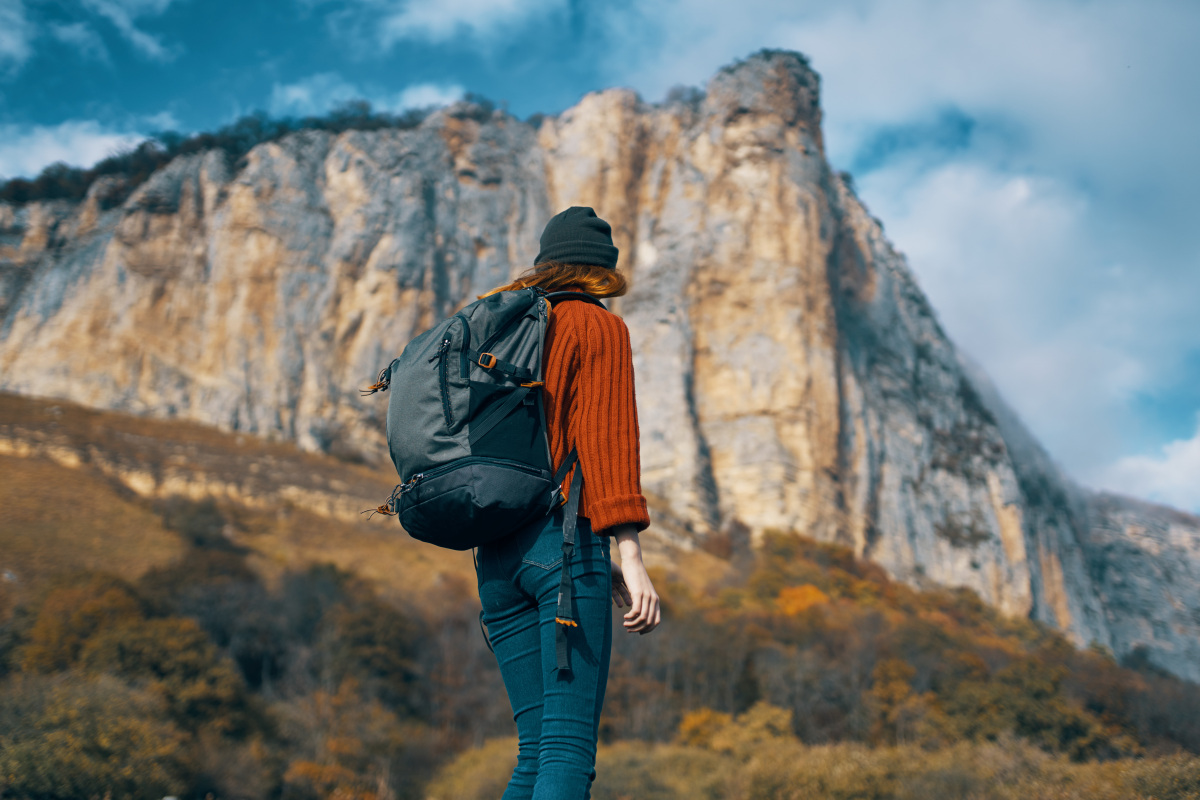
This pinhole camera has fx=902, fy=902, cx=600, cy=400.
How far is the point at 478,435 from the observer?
1902mm

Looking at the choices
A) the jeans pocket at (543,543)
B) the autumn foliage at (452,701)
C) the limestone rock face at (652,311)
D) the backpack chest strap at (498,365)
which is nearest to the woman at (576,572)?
the jeans pocket at (543,543)

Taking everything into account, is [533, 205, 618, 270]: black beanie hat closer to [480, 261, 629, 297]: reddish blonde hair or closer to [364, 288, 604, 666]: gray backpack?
[480, 261, 629, 297]: reddish blonde hair

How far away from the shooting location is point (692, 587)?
40.1 metres

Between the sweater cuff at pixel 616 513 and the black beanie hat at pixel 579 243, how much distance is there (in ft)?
2.14

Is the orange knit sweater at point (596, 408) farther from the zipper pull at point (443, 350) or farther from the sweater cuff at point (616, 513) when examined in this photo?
the zipper pull at point (443, 350)

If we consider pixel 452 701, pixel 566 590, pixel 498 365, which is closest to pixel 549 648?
pixel 566 590

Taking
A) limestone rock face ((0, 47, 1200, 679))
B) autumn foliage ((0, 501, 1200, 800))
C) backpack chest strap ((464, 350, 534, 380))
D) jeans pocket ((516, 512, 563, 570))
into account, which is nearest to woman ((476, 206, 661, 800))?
jeans pocket ((516, 512, 563, 570))

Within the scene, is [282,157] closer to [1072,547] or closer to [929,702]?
[929,702]

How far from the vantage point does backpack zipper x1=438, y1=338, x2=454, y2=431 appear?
191 centimetres

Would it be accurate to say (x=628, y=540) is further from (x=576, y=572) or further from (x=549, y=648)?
(x=549, y=648)

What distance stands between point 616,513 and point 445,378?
468 mm

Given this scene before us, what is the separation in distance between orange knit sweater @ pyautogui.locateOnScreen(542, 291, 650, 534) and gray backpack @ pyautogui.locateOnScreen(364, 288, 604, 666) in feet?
0.15

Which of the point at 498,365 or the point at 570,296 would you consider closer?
the point at 498,365

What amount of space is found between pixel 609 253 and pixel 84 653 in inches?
820
